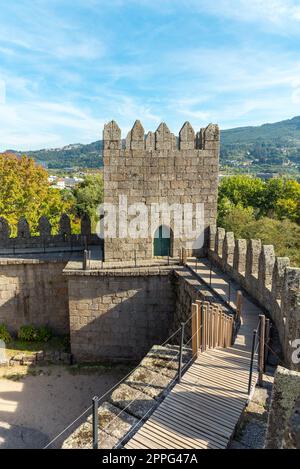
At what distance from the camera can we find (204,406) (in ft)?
16.4

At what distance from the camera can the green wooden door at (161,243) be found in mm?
12403

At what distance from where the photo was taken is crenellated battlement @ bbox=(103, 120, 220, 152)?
11430mm

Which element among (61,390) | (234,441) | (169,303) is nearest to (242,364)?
(234,441)

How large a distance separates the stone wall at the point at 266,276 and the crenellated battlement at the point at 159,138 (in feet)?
10.00

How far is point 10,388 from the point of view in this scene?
425 inches

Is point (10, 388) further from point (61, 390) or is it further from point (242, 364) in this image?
point (242, 364)

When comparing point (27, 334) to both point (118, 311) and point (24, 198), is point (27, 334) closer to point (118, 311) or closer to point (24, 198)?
point (118, 311)

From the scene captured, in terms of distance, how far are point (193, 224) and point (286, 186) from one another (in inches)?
896

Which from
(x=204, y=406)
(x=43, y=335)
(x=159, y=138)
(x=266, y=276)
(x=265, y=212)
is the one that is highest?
(x=159, y=138)

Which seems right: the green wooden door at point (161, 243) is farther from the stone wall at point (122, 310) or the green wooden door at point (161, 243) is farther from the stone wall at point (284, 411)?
the stone wall at point (284, 411)

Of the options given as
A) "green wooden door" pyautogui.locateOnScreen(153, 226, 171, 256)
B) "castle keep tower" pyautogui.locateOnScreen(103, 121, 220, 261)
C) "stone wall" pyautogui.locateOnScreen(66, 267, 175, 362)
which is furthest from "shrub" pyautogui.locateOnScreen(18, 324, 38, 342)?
"green wooden door" pyautogui.locateOnScreen(153, 226, 171, 256)

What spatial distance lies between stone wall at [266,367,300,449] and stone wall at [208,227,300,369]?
286cm

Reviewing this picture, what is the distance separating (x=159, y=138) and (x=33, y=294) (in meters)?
7.14

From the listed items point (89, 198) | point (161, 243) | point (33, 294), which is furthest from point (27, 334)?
point (89, 198)
